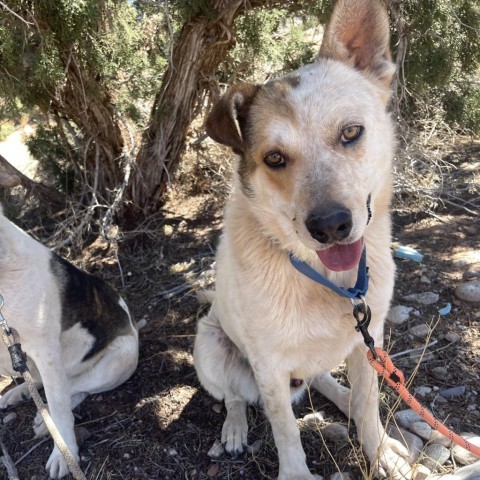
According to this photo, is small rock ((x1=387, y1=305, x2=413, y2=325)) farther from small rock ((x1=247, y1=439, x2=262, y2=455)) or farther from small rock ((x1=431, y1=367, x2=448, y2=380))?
small rock ((x1=247, y1=439, x2=262, y2=455))

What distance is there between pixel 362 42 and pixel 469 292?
213cm

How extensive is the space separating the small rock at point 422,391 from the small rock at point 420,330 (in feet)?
1.53

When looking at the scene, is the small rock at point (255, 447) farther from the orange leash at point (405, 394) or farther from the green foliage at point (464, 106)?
the green foliage at point (464, 106)

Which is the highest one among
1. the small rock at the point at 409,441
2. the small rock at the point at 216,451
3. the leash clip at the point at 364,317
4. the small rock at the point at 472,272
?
the leash clip at the point at 364,317

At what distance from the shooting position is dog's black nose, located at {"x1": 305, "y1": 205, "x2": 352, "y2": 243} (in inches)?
70.0

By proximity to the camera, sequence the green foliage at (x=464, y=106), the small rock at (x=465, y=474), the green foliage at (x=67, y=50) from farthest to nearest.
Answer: the green foliage at (x=464, y=106) < the green foliage at (x=67, y=50) < the small rock at (x=465, y=474)

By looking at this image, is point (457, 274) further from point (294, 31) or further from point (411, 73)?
Result: point (294, 31)

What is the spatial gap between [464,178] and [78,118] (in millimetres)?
4198

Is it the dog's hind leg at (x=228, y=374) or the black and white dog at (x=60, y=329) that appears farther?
the dog's hind leg at (x=228, y=374)

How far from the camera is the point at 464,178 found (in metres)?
5.41

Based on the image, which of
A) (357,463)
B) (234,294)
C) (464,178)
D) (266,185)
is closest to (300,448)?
(357,463)

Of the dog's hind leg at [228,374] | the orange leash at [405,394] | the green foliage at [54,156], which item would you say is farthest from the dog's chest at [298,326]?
the green foliage at [54,156]

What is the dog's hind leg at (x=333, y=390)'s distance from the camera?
2867mm

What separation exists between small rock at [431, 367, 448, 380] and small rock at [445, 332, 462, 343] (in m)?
0.27
